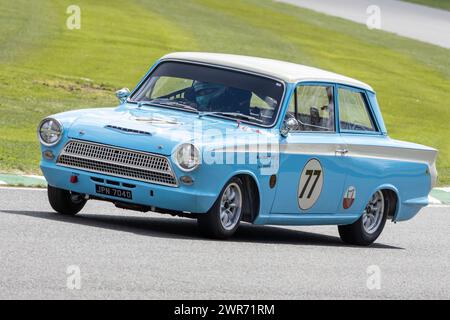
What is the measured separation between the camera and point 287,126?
11539 millimetres

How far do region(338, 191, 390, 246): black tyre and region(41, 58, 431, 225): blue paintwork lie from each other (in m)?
0.16

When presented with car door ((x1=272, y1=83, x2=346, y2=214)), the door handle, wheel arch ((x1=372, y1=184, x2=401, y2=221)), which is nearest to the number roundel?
car door ((x1=272, y1=83, x2=346, y2=214))

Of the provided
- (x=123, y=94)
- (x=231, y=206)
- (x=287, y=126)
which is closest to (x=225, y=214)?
(x=231, y=206)

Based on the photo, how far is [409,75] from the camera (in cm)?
3512

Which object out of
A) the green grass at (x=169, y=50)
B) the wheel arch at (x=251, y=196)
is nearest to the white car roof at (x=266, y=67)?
the wheel arch at (x=251, y=196)

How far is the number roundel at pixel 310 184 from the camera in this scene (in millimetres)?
11727

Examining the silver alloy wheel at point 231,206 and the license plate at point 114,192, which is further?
the silver alloy wheel at point 231,206

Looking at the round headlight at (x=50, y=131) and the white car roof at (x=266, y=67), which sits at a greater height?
the white car roof at (x=266, y=67)

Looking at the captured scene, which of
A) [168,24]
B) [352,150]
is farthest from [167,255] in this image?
[168,24]

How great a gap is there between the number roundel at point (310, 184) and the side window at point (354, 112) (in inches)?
34.7

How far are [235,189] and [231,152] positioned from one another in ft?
1.25

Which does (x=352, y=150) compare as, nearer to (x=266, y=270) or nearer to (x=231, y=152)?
(x=231, y=152)

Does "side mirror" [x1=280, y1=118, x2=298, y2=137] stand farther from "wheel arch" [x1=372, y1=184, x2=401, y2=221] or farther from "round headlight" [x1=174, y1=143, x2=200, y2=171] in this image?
"wheel arch" [x1=372, y1=184, x2=401, y2=221]

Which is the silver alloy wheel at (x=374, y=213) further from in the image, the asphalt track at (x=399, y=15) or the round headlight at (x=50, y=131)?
the asphalt track at (x=399, y=15)
